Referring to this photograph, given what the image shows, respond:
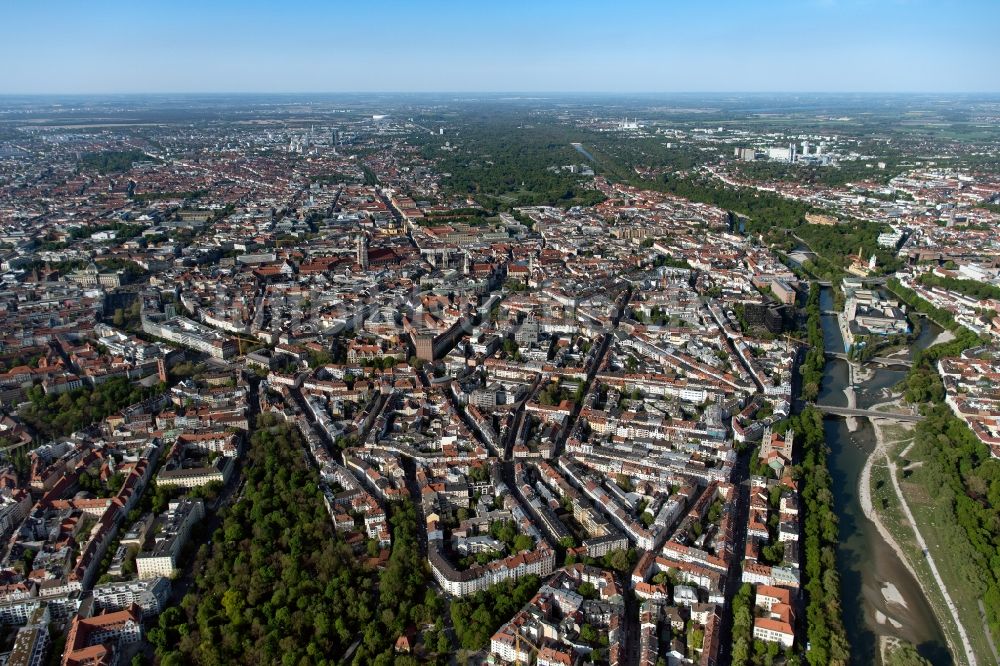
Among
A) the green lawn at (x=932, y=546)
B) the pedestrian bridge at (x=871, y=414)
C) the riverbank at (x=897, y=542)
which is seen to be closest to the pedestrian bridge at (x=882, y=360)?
the pedestrian bridge at (x=871, y=414)

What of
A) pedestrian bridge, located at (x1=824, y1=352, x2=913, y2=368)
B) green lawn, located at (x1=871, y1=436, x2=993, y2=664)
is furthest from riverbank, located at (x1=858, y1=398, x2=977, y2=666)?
pedestrian bridge, located at (x1=824, y1=352, x2=913, y2=368)

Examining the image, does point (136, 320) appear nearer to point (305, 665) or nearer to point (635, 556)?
point (305, 665)

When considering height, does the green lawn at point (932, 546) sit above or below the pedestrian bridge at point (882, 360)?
below

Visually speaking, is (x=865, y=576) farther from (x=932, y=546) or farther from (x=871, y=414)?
(x=871, y=414)

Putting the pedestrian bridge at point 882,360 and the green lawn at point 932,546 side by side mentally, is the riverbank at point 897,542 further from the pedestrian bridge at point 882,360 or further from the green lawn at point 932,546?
the pedestrian bridge at point 882,360

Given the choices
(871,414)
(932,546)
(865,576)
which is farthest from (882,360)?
(865,576)
